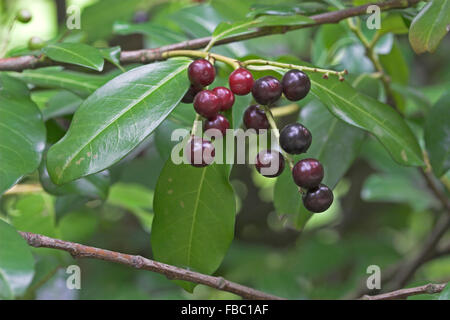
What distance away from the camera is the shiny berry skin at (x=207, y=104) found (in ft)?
2.49

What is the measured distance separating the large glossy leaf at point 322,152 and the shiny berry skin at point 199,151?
0.33 meters

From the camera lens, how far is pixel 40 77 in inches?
41.5

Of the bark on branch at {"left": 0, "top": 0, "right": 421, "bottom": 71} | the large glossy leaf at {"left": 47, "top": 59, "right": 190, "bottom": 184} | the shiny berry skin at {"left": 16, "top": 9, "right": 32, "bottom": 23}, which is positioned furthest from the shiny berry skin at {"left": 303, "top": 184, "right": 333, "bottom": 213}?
the shiny berry skin at {"left": 16, "top": 9, "right": 32, "bottom": 23}

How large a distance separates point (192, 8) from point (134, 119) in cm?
74

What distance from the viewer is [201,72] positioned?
31.7 inches

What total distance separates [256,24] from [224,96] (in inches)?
7.8

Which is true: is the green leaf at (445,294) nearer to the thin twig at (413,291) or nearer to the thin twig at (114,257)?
the thin twig at (413,291)

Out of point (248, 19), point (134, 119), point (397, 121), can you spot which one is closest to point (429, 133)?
point (397, 121)

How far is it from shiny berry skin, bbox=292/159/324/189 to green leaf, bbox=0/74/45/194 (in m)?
0.39

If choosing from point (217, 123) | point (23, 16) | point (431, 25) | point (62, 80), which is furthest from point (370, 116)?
point (23, 16)

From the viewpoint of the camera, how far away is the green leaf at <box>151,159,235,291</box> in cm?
90

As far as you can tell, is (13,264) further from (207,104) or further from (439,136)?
(439,136)

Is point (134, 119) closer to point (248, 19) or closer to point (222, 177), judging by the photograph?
point (222, 177)
